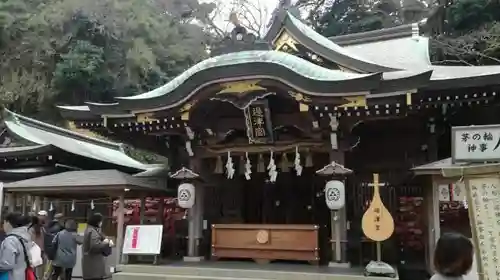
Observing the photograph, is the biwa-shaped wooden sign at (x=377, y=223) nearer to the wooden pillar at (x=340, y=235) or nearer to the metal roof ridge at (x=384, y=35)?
the wooden pillar at (x=340, y=235)

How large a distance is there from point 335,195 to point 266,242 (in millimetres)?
1772

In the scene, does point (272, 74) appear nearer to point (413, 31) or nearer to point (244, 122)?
point (244, 122)

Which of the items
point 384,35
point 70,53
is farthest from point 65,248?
point 70,53

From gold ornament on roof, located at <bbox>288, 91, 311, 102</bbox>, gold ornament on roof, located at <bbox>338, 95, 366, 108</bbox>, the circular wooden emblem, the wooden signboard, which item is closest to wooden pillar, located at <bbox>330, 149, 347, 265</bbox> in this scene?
the circular wooden emblem

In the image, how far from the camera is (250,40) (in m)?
9.83

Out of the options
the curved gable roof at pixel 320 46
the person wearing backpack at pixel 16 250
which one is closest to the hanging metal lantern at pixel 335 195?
the curved gable roof at pixel 320 46

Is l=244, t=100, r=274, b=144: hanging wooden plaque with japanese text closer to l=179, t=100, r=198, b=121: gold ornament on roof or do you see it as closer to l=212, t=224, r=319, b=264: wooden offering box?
l=179, t=100, r=198, b=121: gold ornament on roof

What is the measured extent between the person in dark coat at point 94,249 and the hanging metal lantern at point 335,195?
399cm

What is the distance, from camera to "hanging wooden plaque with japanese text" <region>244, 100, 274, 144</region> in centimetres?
921

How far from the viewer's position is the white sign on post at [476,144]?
3.76 metres

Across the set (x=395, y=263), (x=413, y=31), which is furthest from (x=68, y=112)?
(x=413, y=31)

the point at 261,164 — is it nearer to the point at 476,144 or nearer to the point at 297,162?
the point at 297,162

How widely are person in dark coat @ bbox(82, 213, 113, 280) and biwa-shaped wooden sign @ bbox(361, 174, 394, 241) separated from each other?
4209mm

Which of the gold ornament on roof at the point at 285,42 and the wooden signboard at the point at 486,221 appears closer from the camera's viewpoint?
the wooden signboard at the point at 486,221
